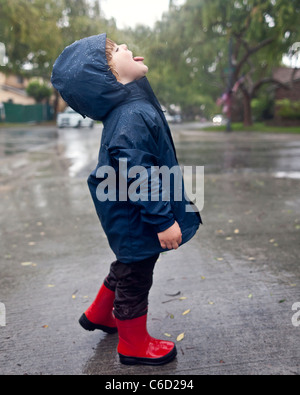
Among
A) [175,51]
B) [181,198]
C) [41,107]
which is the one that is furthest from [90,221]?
[41,107]

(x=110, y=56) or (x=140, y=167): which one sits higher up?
(x=110, y=56)

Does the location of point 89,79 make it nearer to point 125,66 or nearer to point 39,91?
point 125,66

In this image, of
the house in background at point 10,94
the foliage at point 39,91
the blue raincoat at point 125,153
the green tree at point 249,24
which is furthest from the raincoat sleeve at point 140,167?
the house in background at point 10,94

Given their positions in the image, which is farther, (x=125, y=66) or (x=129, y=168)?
(x=125, y=66)

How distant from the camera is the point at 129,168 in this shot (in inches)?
75.6

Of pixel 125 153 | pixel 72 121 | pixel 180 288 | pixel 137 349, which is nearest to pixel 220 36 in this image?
pixel 72 121

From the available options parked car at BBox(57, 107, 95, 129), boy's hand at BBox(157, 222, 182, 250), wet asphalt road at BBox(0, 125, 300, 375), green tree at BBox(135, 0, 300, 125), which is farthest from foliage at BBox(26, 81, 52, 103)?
boy's hand at BBox(157, 222, 182, 250)

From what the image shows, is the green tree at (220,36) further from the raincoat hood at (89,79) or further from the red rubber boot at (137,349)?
the red rubber boot at (137,349)

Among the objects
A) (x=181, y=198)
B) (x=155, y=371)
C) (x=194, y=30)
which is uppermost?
(x=194, y=30)

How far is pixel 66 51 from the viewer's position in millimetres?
2088

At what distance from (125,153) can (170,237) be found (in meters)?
0.46

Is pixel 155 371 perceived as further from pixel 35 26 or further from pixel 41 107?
pixel 41 107

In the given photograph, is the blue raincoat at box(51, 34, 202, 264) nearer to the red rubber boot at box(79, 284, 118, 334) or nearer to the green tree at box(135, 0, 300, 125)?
the red rubber boot at box(79, 284, 118, 334)
